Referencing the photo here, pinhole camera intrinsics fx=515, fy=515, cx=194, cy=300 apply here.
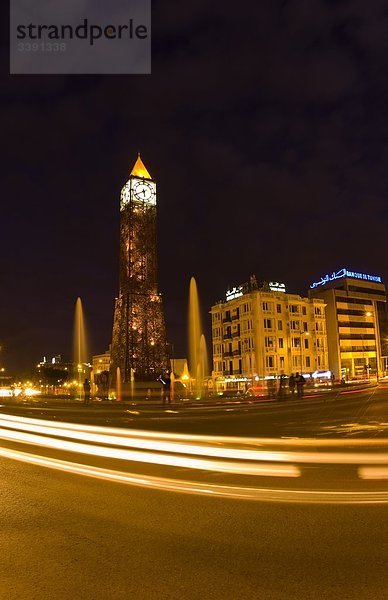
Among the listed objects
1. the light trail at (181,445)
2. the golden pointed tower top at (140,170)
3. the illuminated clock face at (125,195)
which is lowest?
the light trail at (181,445)

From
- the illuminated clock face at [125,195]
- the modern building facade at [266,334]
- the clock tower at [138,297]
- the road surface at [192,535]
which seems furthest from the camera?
the modern building facade at [266,334]

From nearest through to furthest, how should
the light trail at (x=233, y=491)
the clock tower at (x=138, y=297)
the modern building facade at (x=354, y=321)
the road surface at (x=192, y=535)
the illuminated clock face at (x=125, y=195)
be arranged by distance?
1. the road surface at (x=192, y=535)
2. the light trail at (x=233, y=491)
3. the clock tower at (x=138, y=297)
4. the illuminated clock face at (x=125, y=195)
5. the modern building facade at (x=354, y=321)

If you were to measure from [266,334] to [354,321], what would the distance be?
23.4 meters

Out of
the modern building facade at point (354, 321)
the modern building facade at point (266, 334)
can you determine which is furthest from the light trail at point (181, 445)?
the modern building facade at point (354, 321)

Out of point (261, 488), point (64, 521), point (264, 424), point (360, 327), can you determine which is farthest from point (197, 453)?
point (360, 327)

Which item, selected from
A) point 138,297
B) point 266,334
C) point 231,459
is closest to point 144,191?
point 138,297

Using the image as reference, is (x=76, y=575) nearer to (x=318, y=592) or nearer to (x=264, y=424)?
(x=318, y=592)

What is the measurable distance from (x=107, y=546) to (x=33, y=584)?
3.58ft

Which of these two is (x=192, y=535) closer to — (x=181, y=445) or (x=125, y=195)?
(x=181, y=445)

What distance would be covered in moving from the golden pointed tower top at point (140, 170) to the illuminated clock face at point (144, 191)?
100 cm

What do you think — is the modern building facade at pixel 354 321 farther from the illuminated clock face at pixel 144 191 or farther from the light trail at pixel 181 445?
the light trail at pixel 181 445

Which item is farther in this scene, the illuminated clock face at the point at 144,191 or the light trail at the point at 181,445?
the illuminated clock face at the point at 144,191

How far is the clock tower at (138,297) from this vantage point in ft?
175

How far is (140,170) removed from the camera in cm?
5938
